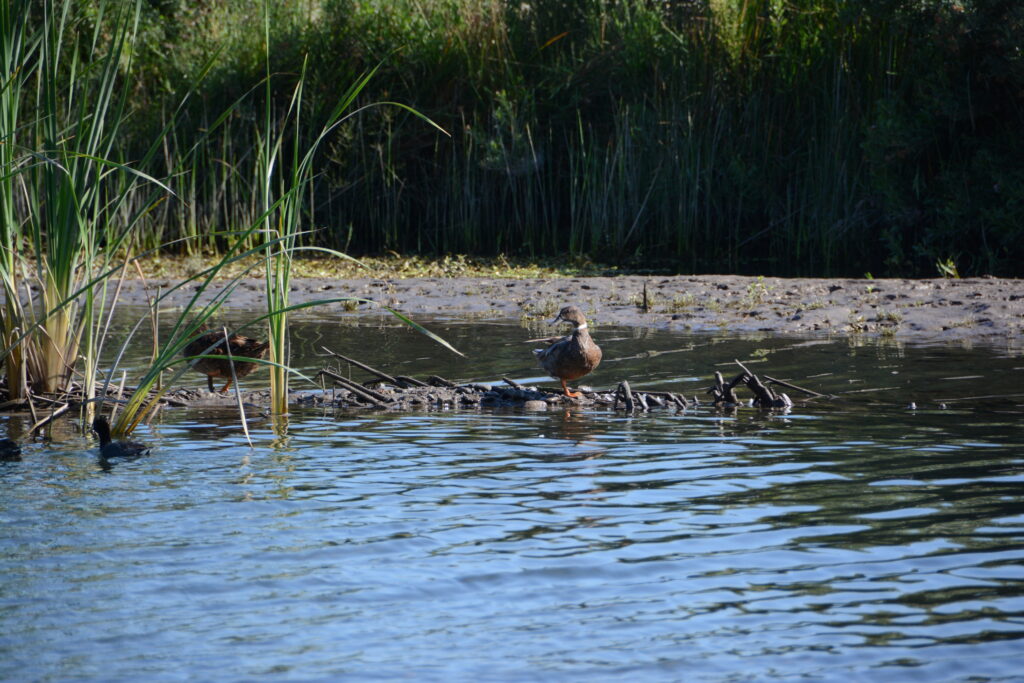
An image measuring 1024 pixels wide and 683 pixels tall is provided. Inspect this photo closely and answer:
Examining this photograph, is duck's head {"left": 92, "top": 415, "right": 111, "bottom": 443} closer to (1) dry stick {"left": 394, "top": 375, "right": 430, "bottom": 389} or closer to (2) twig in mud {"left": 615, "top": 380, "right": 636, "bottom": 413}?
(1) dry stick {"left": 394, "top": 375, "right": 430, "bottom": 389}

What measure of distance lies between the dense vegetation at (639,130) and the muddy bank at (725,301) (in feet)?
5.10

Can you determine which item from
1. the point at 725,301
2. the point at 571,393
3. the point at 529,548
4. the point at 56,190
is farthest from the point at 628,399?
the point at 725,301

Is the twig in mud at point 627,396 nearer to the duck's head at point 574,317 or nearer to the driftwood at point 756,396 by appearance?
the driftwood at point 756,396

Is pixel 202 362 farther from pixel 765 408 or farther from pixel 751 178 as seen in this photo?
pixel 751 178

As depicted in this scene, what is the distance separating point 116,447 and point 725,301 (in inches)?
326

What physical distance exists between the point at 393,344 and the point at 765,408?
15.6 feet

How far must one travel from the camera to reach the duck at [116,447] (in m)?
6.34

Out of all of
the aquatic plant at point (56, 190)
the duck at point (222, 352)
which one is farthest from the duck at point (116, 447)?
the duck at point (222, 352)

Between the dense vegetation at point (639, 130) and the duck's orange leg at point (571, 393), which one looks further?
the dense vegetation at point (639, 130)

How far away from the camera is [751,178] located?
1759 centimetres

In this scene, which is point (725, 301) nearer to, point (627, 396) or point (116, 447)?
point (627, 396)

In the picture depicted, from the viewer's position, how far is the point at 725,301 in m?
13.4

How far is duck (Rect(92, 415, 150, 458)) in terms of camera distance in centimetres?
634

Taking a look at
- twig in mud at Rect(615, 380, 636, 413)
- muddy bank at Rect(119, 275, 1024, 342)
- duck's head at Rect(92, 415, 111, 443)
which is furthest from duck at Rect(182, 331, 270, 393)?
muddy bank at Rect(119, 275, 1024, 342)
